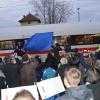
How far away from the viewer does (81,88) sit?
6.77 metres

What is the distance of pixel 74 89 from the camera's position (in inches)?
262

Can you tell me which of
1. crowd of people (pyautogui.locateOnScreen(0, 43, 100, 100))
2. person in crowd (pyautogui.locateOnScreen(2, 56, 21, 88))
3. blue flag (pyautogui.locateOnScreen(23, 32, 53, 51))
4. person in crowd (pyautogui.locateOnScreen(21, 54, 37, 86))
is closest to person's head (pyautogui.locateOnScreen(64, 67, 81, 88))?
crowd of people (pyautogui.locateOnScreen(0, 43, 100, 100))

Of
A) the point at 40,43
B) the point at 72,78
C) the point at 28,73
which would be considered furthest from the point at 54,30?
the point at 72,78

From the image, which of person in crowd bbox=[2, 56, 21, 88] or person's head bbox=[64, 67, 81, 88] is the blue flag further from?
person's head bbox=[64, 67, 81, 88]

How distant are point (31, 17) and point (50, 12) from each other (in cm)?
2235

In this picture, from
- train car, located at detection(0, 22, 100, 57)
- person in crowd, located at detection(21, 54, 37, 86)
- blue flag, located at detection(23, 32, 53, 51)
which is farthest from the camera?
train car, located at detection(0, 22, 100, 57)

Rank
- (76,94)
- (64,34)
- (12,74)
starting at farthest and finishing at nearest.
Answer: (64,34) < (12,74) < (76,94)

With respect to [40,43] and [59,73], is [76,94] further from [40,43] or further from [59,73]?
[40,43]

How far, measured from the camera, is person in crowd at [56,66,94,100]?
21.7 feet

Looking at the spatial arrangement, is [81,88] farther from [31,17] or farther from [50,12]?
[31,17]

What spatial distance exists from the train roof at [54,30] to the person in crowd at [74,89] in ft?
97.5

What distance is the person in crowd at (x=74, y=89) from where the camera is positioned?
21.7 feet

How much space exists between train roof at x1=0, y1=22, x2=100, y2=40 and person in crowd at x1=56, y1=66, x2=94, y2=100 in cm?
2972

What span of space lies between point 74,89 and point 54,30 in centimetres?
3068
